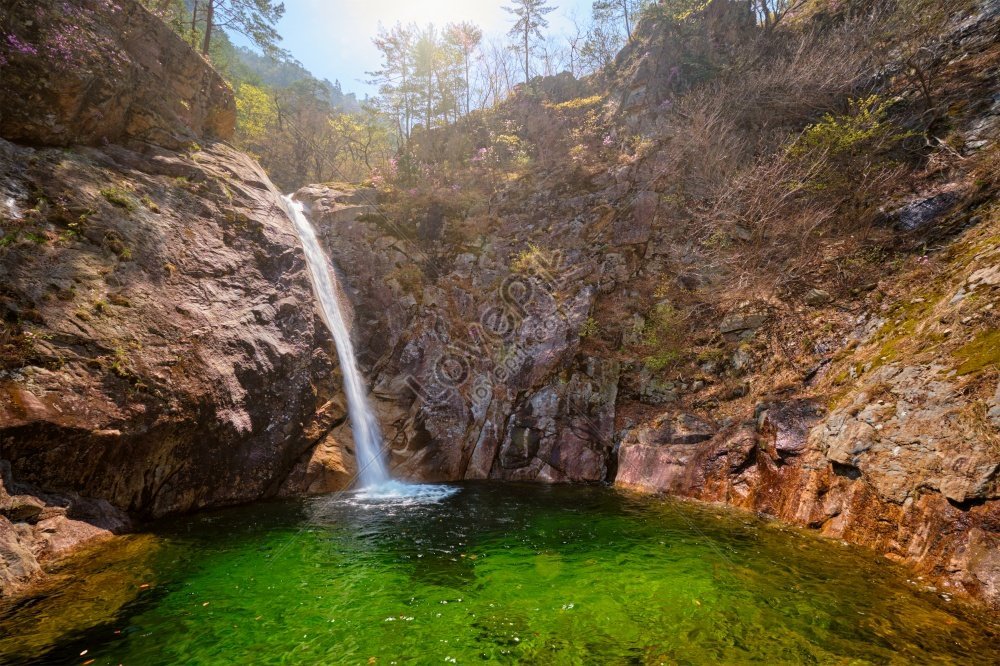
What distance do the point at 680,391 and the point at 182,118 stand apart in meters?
17.3

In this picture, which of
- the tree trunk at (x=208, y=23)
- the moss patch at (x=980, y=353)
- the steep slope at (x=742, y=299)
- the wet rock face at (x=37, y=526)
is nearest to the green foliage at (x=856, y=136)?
the steep slope at (x=742, y=299)

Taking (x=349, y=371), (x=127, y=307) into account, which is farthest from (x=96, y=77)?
(x=349, y=371)

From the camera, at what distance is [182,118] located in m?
12.9

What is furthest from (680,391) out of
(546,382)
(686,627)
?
(686,627)

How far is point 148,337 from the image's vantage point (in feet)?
25.4

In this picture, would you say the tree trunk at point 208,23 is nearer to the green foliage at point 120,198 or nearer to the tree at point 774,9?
the green foliage at point 120,198

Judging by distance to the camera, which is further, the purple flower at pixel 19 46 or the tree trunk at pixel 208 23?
the tree trunk at pixel 208 23

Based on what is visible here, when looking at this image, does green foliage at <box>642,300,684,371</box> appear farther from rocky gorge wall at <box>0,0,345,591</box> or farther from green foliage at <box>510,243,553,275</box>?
rocky gorge wall at <box>0,0,345,591</box>

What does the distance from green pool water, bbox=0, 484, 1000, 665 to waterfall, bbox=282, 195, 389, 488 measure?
3.59m

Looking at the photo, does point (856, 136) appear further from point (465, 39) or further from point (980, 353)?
point (465, 39)

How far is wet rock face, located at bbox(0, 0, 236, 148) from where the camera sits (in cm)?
870

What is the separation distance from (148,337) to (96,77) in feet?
24.2

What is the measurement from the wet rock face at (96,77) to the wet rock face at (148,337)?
2.19 feet

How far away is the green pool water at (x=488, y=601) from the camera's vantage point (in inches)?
152
